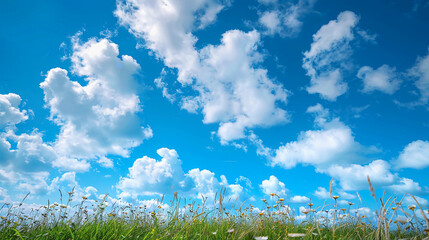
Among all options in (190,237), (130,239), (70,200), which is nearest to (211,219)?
(190,237)

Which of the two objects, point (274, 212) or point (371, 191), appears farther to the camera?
point (274, 212)

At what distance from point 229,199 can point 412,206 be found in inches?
152

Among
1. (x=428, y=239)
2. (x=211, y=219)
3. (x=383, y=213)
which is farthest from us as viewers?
(x=211, y=219)

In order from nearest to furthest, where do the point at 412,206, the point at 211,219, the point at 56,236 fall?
the point at 56,236
the point at 412,206
the point at 211,219

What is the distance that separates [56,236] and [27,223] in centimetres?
233

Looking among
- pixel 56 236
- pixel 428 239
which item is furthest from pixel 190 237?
pixel 428 239

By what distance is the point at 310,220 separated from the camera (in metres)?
7.58

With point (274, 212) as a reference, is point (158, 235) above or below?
below

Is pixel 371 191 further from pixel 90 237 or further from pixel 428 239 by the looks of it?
pixel 90 237

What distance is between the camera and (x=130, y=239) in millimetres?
4672

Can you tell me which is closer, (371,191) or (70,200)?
(371,191)

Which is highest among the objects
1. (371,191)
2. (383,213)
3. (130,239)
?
(371,191)

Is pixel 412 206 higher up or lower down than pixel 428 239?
higher up

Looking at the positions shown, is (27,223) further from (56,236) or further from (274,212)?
(274,212)
